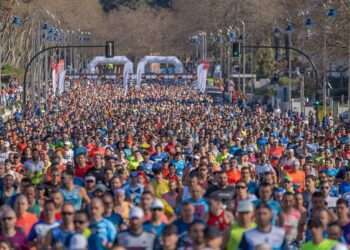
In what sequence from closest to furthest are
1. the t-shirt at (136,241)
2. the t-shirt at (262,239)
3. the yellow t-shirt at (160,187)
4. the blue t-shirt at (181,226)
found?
1. the t-shirt at (262,239)
2. the t-shirt at (136,241)
3. the blue t-shirt at (181,226)
4. the yellow t-shirt at (160,187)

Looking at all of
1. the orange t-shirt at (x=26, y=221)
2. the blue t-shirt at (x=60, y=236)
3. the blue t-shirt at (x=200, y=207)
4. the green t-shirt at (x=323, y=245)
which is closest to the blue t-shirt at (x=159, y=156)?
the blue t-shirt at (x=200, y=207)

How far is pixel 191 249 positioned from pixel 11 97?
2668 inches

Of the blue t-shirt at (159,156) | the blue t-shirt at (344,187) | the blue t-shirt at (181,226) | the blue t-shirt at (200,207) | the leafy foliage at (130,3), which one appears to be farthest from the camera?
the leafy foliage at (130,3)

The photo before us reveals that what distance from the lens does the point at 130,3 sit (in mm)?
164625

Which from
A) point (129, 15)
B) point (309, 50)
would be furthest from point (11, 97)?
point (129, 15)

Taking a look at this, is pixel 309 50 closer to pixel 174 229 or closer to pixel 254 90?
pixel 254 90

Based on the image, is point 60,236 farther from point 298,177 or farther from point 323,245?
point 298,177

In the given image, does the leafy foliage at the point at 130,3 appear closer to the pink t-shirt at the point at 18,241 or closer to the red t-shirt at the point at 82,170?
the red t-shirt at the point at 82,170

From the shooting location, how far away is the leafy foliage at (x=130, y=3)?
16375 centimetres

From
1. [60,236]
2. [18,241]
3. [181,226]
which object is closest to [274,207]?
[181,226]

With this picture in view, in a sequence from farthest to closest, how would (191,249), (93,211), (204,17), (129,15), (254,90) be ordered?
1. (129,15)
2. (204,17)
3. (254,90)
4. (93,211)
5. (191,249)

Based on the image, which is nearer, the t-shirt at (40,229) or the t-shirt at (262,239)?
the t-shirt at (262,239)

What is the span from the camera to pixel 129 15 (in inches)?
6176

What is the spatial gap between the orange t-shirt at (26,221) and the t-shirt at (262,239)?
2294 mm
